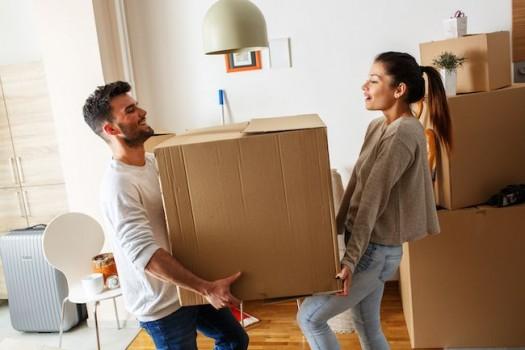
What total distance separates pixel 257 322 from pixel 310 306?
1.31 metres

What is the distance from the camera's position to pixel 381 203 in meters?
1.33

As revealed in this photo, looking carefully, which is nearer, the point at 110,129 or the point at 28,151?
the point at 110,129

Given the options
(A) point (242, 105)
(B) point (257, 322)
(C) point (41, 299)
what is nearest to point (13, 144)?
(C) point (41, 299)

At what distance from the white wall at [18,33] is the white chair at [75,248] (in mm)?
1328

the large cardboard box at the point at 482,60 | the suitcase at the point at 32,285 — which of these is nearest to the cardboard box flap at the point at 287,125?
the large cardboard box at the point at 482,60

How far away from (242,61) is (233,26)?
1.32 metres

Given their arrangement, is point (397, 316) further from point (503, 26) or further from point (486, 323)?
point (503, 26)

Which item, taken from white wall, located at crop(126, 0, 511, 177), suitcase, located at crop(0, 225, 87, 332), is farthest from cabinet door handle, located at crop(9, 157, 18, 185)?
white wall, located at crop(126, 0, 511, 177)

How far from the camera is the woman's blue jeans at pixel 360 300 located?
138cm

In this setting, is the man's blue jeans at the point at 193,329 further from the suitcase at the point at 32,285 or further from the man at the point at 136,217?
the suitcase at the point at 32,285

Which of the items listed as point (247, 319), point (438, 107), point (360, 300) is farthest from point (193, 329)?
point (247, 319)

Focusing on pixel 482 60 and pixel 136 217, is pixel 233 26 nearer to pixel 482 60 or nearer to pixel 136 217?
pixel 136 217

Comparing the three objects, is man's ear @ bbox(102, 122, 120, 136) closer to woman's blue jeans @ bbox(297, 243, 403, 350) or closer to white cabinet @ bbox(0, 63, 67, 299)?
woman's blue jeans @ bbox(297, 243, 403, 350)

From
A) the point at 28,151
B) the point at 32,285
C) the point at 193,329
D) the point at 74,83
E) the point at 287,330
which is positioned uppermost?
the point at 74,83
